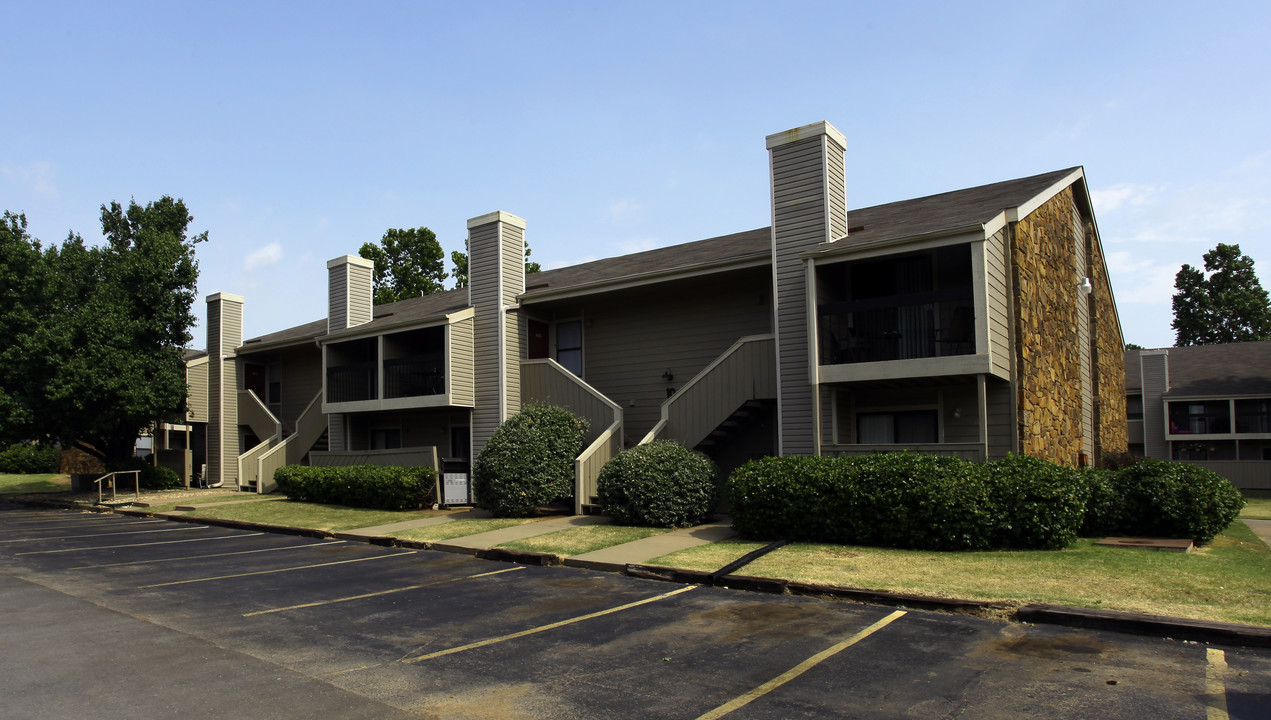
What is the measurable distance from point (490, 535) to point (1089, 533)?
31.4ft

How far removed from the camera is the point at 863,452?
13.9 meters

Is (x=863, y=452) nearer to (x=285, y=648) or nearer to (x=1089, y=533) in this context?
(x=1089, y=533)

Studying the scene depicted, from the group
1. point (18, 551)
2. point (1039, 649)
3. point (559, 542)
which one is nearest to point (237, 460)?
point (18, 551)

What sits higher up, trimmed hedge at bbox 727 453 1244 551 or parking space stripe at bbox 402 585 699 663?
trimmed hedge at bbox 727 453 1244 551

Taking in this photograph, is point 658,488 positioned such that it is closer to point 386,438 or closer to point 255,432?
point 386,438

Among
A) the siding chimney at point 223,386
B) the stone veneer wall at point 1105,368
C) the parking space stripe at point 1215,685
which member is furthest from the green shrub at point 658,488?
the siding chimney at point 223,386

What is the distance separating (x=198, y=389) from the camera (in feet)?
95.4

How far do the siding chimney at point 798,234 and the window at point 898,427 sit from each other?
1.26m

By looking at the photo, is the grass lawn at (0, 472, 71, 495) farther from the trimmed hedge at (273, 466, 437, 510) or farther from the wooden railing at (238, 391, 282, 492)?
the trimmed hedge at (273, 466, 437, 510)

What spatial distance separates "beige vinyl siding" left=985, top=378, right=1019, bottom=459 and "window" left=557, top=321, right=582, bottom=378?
10.1 metres

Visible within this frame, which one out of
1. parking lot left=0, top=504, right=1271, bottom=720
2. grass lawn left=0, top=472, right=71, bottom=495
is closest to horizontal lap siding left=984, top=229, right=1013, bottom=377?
parking lot left=0, top=504, right=1271, bottom=720

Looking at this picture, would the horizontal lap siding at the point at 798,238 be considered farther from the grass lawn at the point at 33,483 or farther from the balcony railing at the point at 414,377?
the grass lawn at the point at 33,483

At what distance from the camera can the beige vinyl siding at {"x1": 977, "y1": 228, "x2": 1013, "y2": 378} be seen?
43.3ft

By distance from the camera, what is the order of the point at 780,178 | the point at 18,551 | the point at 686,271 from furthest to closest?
the point at 686,271 → the point at 780,178 → the point at 18,551
